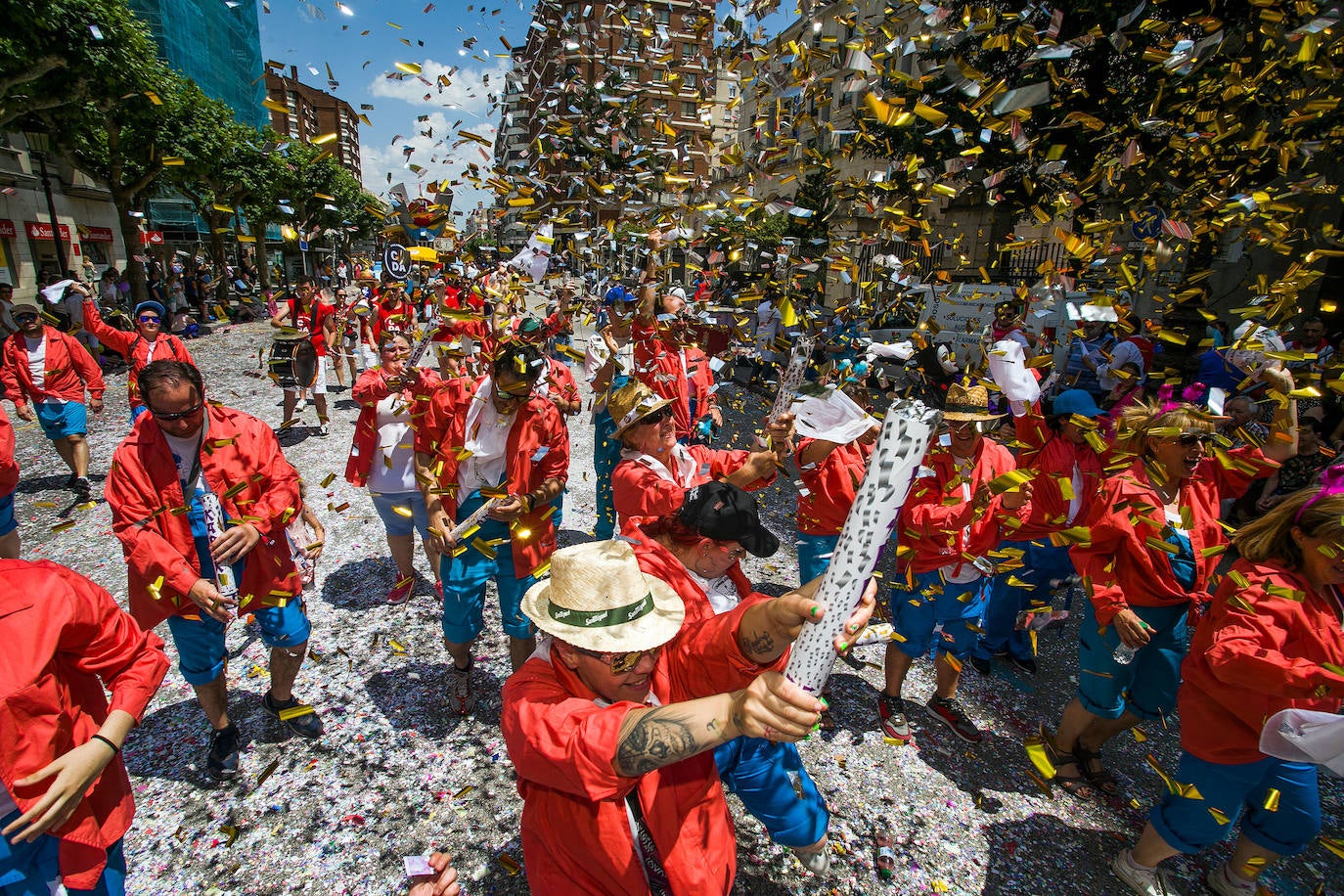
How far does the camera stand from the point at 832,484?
3846 millimetres

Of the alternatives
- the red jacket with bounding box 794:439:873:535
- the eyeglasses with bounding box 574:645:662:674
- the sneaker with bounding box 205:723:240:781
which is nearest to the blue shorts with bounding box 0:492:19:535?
the sneaker with bounding box 205:723:240:781

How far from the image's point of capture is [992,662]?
15.0 feet

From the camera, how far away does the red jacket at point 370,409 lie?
15.9 feet

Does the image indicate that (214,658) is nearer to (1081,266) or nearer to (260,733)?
(260,733)

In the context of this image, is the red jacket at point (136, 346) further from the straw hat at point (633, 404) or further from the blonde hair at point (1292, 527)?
the blonde hair at point (1292, 527)

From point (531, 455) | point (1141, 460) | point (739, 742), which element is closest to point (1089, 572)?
point (1141, 460)

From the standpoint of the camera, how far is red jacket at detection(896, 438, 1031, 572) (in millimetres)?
3436

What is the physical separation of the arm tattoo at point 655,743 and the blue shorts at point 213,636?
2742 mm

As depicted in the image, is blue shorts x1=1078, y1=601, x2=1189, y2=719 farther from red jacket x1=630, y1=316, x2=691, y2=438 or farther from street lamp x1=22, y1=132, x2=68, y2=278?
street lamp x1=22, y1=132, x2=68, y2=278

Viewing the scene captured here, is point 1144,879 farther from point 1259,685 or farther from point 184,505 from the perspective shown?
point 184,505

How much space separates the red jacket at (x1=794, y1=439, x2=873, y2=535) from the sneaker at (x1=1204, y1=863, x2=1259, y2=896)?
2.34 meters

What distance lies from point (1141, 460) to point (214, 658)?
16.5ft

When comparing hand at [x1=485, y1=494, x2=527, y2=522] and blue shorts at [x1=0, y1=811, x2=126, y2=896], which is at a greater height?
hand at [x1=485, y1=494, x2=527, y2=522]

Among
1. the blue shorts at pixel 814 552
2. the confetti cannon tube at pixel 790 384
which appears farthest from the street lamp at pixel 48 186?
the blue shorts at pixel 814 552
